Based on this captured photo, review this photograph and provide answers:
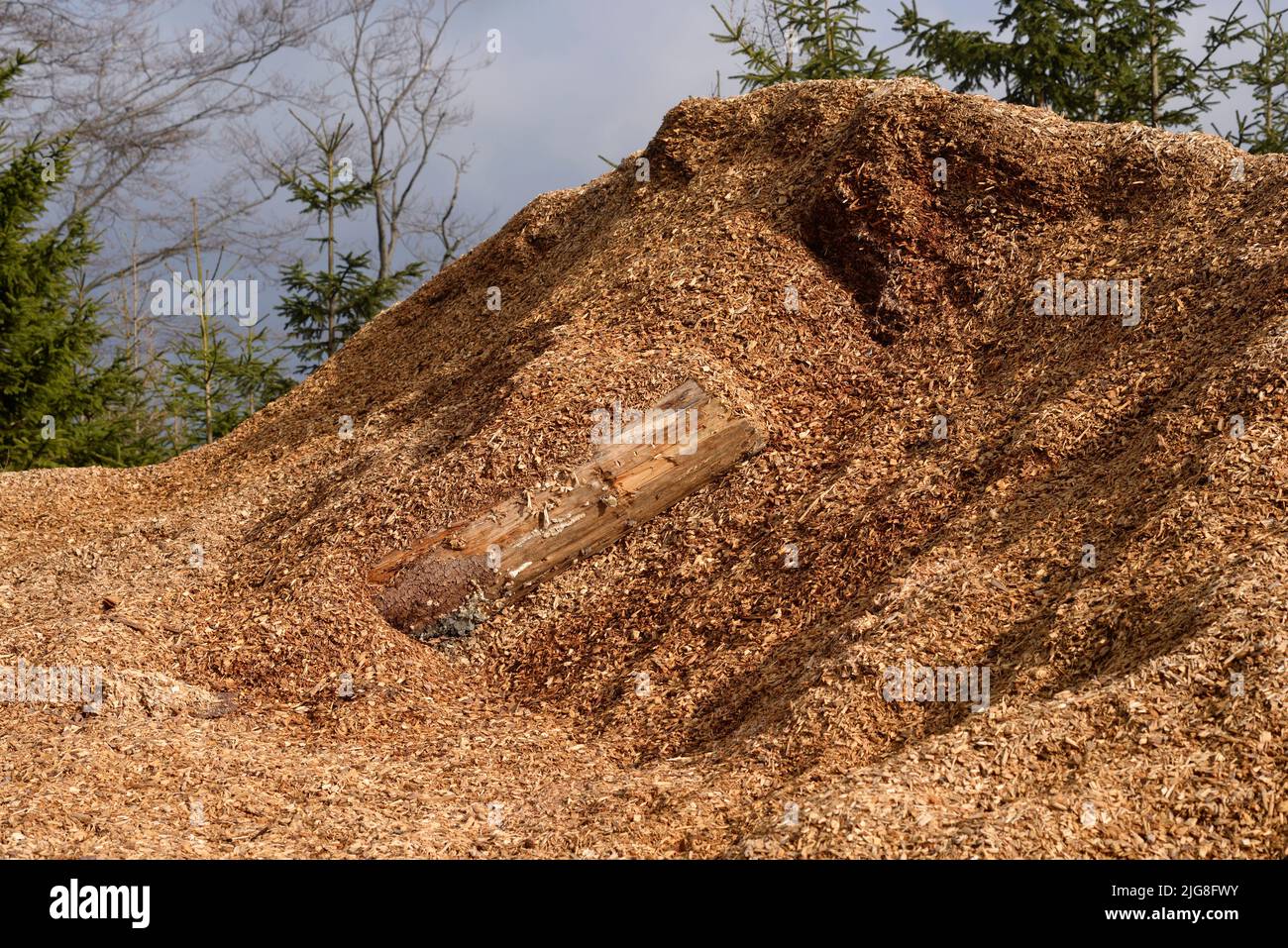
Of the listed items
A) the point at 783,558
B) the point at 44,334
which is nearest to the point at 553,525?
the point at 783,558

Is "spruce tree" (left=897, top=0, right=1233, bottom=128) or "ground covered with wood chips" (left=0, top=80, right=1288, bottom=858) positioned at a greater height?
"spruce tree" (left=897, top=0, right=1233, bottom=128)

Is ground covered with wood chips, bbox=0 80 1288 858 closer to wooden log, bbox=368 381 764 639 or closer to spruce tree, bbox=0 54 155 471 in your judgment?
wooden log, bbox=368 381 764 639

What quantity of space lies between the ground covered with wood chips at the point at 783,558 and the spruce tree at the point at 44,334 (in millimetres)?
4321

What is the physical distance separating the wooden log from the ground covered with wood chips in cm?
14

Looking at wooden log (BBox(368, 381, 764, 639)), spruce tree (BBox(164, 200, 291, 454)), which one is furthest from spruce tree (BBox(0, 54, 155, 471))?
wooden log (BBox(368, 381, 764, 639))

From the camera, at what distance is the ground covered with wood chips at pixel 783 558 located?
4816 millimetres

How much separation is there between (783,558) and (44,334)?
11974 millimetres

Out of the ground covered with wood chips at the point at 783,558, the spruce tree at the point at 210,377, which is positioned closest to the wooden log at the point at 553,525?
the ground covered with wood chips at the point at 783,558

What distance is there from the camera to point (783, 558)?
7.05m

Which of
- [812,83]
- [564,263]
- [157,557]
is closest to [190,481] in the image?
[157,557]

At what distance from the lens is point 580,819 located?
5.03m

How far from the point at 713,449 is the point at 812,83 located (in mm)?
4513

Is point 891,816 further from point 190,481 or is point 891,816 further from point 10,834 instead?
point 190,481

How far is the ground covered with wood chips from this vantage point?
482cm
